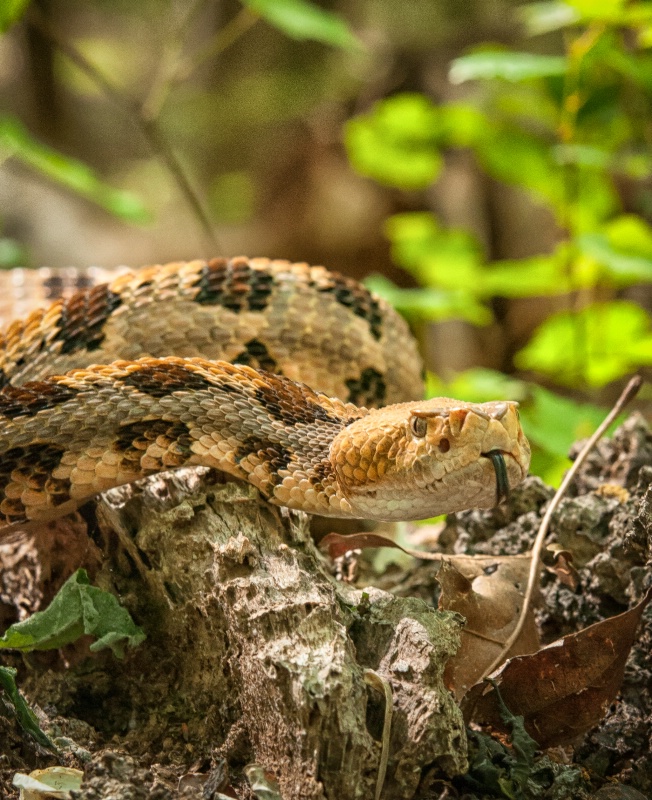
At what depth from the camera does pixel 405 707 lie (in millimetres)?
2312

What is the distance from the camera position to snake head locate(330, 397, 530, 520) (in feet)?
8.91

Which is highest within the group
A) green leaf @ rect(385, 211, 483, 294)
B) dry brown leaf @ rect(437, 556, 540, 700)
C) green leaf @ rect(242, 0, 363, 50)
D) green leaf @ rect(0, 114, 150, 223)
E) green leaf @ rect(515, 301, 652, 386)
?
green leaf @ rect(242, 0, 363, 50)

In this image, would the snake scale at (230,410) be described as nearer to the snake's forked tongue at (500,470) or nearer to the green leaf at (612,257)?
the snake's forked tongue at (500,470)

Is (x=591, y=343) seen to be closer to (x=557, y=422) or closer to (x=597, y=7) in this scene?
(x=557, y=422)

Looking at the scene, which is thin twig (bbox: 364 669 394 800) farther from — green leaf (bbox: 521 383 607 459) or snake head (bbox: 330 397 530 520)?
green leaf (bbox: 521 383 607 459)

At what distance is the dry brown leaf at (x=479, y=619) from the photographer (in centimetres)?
280

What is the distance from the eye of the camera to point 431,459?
9.04 feet

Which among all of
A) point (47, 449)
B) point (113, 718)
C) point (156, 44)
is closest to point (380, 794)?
point (113, 718)

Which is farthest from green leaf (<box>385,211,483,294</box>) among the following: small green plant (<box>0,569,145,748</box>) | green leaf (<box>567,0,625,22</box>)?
small green plant (<box>0,569,145,748</box>)

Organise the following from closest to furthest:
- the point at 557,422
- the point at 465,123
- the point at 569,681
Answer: the point at 569,681
the point at 557,422
the point at 465,123

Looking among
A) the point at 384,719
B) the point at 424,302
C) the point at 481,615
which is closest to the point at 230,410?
the point at 481,615

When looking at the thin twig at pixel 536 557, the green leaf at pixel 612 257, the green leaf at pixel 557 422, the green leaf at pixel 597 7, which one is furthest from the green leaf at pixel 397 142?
the thin twig at pixel 536 557

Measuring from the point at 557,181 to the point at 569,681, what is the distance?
14.7 ft

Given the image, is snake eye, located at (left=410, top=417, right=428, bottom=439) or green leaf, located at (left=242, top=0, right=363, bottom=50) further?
green leaf, located at (left=242, top=0, right=363, bottom=50)
